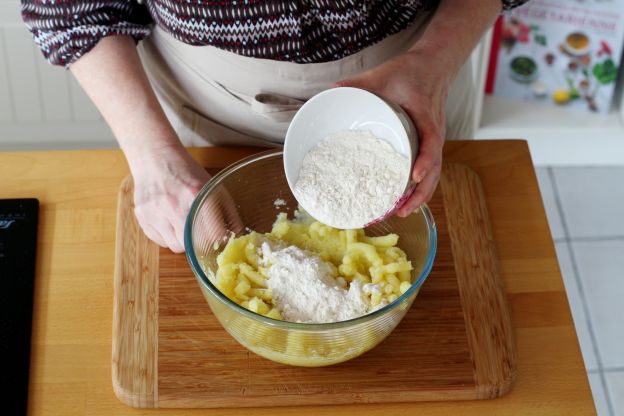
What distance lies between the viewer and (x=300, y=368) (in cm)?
96

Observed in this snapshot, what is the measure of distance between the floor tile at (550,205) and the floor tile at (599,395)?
1.44ft

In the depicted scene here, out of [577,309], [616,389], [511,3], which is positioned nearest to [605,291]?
[577,309]

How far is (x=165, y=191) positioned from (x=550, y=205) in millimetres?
1554

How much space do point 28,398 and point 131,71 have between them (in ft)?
1.53

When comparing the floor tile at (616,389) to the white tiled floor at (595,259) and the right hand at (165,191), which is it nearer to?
the white tiled floor at (595,259)

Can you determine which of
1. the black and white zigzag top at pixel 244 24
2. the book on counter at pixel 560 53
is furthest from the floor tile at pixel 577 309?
the black and white zigzag top at pixel 244 24

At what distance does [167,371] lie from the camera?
953 mm

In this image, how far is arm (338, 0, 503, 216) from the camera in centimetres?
92

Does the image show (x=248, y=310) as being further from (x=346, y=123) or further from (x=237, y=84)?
(x=237, y=84)

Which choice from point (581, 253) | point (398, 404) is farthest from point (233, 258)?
point (581, 253)

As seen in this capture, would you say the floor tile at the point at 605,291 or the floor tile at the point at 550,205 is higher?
the floor tile at the point at 550,205

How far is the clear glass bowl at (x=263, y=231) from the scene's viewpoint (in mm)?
869

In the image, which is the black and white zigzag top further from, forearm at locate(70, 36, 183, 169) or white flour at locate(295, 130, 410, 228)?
white flour at locate(295, 130, 410, 228)

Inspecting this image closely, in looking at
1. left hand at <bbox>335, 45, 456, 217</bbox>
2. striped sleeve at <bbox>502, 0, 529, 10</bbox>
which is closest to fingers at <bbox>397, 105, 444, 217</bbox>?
left hand at <bbox>335, 45, 456, 217</bbox>
